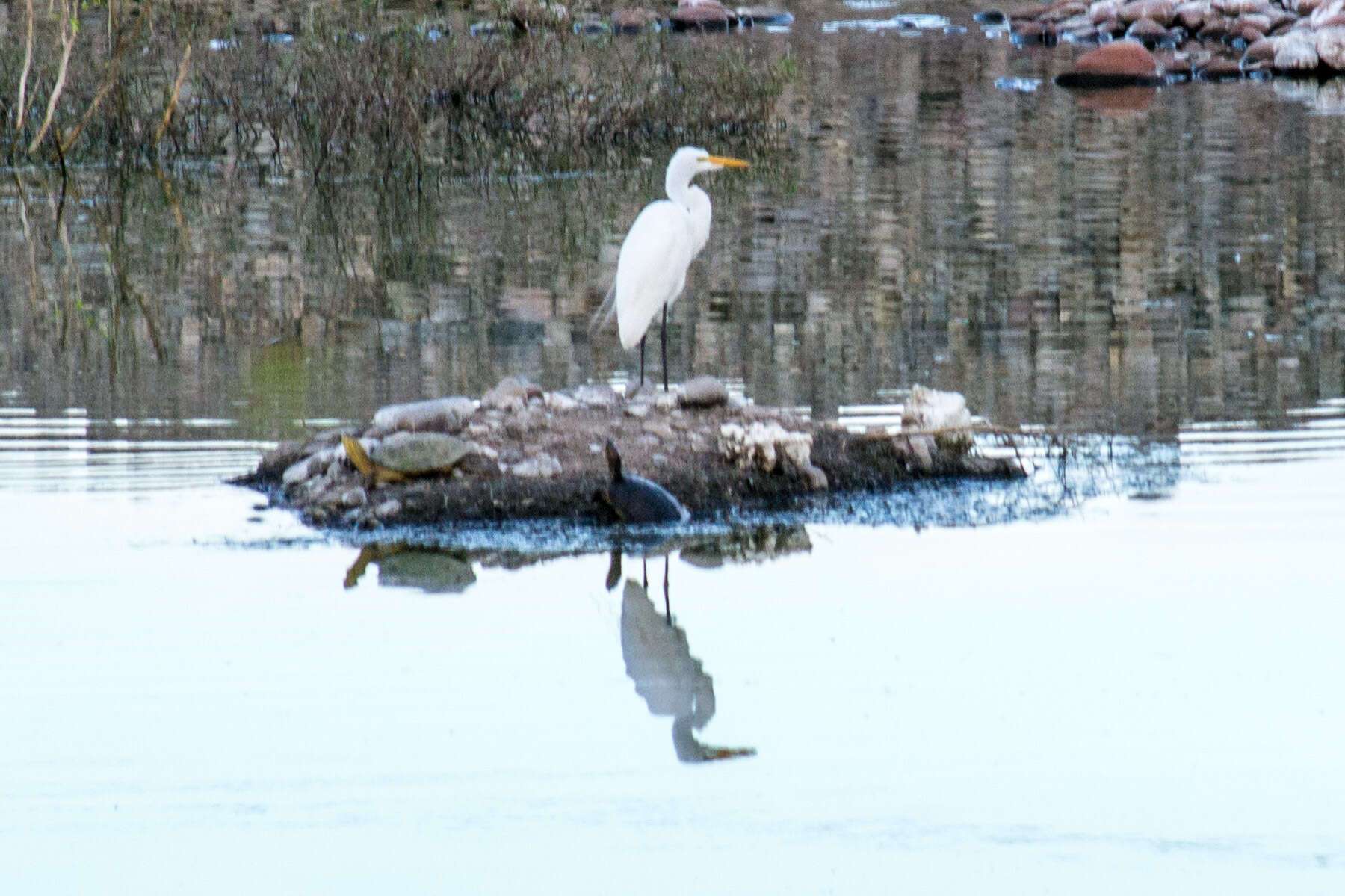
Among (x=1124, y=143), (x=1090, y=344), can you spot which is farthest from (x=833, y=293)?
(x=1124, y=143)

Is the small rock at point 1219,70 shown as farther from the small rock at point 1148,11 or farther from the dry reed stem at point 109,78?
the dry reed stem at point 109,78

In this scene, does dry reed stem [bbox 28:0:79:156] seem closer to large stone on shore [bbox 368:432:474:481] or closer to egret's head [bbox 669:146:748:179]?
egret's head [bbox 669:146:748:179]

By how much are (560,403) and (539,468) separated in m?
0.60

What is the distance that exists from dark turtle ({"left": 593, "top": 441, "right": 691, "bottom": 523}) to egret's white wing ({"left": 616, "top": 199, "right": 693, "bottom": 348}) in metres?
1.60

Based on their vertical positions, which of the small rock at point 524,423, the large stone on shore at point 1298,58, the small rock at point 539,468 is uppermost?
the large stone on shore at point 1298,58

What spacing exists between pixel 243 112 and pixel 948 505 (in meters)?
12.1

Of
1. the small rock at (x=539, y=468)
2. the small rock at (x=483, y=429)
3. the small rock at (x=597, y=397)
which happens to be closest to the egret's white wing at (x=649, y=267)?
the small rock at (x=597, y=397)

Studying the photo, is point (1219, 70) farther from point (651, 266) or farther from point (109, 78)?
point (651, 266)

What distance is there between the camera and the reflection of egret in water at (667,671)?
5.24 m

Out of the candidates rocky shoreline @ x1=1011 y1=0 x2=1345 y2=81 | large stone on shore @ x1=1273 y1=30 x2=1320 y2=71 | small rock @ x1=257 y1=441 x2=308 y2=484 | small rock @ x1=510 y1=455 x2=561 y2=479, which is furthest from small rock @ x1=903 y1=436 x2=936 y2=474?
large stone on shore @ x1=1273 y1=30 x2=1320 y2=71

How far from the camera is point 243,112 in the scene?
59.3ft

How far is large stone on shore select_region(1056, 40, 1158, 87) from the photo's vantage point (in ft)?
89.6

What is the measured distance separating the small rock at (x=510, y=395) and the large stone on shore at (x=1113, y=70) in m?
20.8

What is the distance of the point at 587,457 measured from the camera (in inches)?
293
